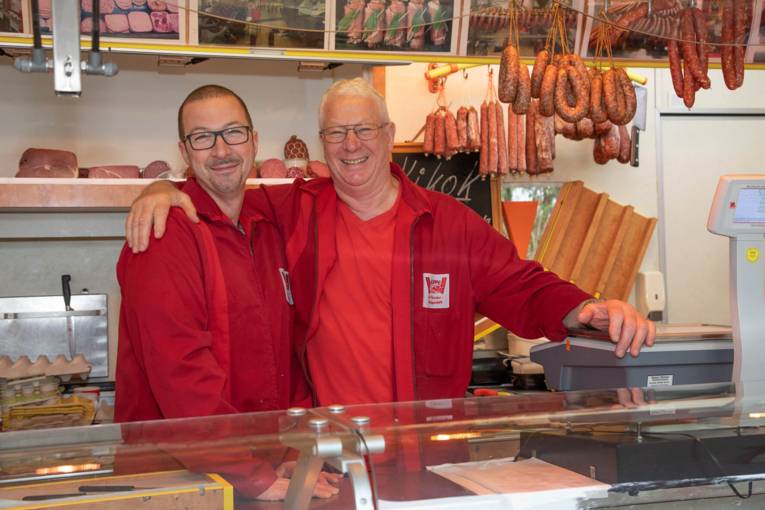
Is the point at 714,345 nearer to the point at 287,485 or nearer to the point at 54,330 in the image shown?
the point at 287,485

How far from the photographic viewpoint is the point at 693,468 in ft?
5.79

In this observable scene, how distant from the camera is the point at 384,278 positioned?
120 inches

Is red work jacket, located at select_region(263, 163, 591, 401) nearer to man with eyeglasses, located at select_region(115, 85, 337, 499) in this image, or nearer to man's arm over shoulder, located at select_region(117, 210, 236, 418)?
man with eyeglasses, located at select_region(115, 85, 337, 499)

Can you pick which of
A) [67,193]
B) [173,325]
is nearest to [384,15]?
[173,325]

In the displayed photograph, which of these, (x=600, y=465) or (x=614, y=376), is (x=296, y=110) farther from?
(x=600, y=465)

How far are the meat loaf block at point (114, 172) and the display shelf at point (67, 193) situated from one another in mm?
89

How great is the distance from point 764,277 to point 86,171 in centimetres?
325

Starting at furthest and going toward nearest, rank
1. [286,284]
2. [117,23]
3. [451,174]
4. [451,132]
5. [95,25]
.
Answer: [451,174] → [451,132] → [117,23] → [286,284] → [95,25]

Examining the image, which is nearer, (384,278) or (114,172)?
(384,278)

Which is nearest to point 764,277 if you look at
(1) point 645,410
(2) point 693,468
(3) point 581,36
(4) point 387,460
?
(1) point 645,410

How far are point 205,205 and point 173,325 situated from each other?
1.61 ft

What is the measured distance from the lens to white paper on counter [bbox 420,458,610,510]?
1.62 m

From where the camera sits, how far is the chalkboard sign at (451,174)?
5.52 metres

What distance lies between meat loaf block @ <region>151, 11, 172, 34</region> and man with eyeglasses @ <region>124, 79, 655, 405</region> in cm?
139
